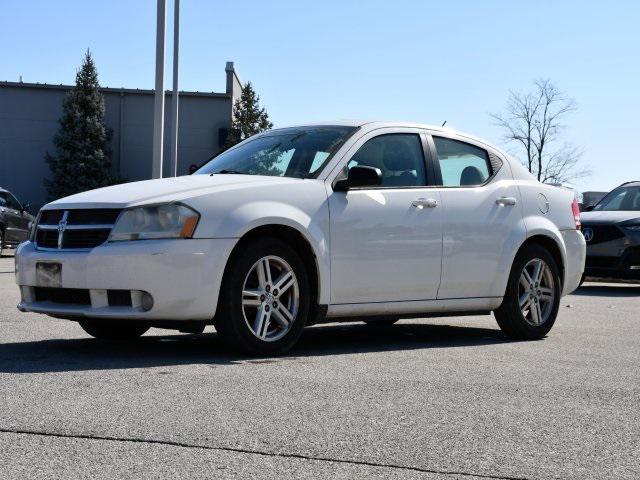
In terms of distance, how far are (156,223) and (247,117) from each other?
46.1 meters

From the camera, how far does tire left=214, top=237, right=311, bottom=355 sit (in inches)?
276

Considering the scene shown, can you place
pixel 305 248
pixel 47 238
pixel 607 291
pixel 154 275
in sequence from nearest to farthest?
1. pixel 154 275
2. pixel 47 238
3. pixel 305 248
4. pixel 607 291

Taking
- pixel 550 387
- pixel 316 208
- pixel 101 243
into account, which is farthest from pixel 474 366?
pixel 101 243

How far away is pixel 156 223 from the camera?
6.90 metres

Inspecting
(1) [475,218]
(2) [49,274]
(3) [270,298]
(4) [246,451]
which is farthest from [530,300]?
(4) [246,451]

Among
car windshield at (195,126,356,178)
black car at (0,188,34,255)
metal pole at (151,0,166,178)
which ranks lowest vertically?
black car at (0,188,34,255)

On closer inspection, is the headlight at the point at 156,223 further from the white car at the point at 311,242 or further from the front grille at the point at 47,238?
the front grille at the point at 47,238

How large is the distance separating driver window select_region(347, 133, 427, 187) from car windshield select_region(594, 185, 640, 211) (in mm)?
9912

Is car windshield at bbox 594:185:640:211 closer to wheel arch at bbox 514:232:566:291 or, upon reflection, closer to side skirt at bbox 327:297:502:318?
wheel arch at bbox 514:232:566:291

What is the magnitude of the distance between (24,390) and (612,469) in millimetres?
2984

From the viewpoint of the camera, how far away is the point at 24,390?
5602 millimetres

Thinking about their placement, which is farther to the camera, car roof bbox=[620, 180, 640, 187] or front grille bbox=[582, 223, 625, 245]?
car roof bbox=[620, 180, 640, 187]

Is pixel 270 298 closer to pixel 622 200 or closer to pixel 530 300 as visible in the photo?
pixel 530 300

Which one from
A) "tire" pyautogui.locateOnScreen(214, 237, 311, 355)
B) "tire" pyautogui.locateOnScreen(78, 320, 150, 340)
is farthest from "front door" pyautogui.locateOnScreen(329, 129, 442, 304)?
"tire" pyautogui.locateOnScreen(78, 320, 150, 340)
